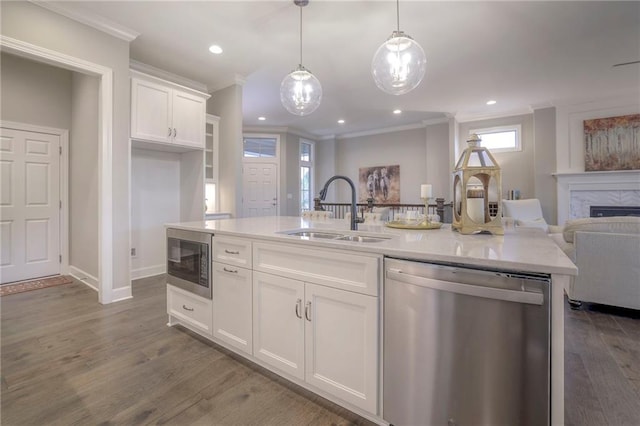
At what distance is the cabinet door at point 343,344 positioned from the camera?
140 cm

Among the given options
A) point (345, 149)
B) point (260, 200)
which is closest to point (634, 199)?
point (345, 149)

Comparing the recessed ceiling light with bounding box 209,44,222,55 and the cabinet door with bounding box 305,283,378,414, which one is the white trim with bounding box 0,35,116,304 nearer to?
the recessed ceiling light with bounding box 209,44,222,55

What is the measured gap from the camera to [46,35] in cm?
273

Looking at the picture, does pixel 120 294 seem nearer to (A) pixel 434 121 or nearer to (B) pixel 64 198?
(B) pixel 64 198

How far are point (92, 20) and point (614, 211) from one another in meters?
8.17

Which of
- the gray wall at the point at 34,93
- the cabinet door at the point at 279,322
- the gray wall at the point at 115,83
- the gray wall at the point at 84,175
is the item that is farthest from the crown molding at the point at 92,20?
the cabinet door at the point at 279,322

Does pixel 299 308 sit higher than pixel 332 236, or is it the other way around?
pixel 332 236

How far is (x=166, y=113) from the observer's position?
3.67m

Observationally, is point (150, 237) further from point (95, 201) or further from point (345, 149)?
point (345, 149)

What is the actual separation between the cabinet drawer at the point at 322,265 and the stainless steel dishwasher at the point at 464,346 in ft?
0.31

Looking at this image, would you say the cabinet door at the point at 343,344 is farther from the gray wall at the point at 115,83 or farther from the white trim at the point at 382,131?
the white trim at the point at 382,131

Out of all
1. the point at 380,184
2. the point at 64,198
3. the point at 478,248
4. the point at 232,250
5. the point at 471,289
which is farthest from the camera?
the point at 380,184

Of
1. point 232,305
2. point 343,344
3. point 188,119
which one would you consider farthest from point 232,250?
point 188,119

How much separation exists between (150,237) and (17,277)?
1.63 meters
